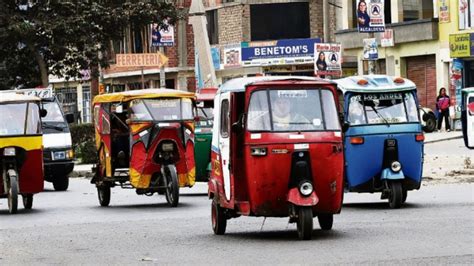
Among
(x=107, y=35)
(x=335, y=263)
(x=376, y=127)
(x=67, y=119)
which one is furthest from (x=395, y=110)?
(x=107, y=35)

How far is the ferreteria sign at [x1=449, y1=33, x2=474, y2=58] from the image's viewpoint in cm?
5200

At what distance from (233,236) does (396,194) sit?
467 centimetres

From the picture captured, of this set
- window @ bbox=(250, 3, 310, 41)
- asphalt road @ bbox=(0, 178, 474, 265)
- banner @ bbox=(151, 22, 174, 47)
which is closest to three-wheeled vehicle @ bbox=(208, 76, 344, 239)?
asphalt road @ bbox=(0, 178, 474, 265)

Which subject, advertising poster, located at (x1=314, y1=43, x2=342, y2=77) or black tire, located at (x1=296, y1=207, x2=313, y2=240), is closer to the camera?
black tire, located at (x1=296, y1=207, x2=313, y2=240)

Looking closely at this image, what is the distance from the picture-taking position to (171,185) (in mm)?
24266

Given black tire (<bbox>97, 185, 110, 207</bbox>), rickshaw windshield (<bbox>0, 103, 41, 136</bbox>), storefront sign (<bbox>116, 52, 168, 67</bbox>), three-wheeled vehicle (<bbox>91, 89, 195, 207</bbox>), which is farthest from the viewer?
storefront sign (<bbox>116, 52, 168, 67</bbox>)

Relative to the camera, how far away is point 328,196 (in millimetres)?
16953

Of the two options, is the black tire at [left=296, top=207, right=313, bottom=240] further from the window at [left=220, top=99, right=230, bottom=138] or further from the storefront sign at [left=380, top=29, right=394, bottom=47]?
the storefront sign at [left=380, top=29, right=394, bottom=47]

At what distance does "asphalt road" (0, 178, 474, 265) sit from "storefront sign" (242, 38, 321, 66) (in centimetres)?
3704

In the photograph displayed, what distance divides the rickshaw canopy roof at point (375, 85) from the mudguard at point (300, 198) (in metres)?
5.71

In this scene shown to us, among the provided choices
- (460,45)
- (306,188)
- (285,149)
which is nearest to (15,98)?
(285,149)

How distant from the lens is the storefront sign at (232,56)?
2518 inches

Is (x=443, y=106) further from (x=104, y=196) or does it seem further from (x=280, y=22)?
(x=104, y=196)

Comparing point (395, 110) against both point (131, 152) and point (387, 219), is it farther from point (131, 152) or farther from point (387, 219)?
point (131, 152)
